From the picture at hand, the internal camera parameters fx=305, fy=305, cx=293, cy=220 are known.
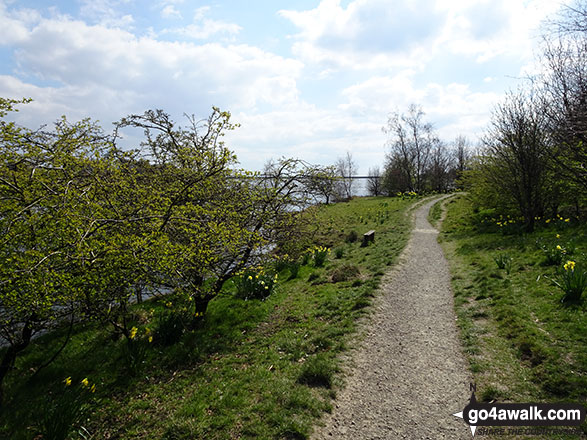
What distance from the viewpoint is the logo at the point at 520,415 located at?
3631mm

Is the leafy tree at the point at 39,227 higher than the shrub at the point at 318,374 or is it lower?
higher

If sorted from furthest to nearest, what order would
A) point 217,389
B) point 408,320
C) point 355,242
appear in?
point 355,242, point 408,320, point 217,389

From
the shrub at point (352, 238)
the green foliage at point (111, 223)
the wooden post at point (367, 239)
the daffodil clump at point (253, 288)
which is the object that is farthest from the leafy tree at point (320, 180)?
the shrub at point (352, 238)

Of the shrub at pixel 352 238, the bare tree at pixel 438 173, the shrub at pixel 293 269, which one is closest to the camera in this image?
the shrub at pixel 293 269

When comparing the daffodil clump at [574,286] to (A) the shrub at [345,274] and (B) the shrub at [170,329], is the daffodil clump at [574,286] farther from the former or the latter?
(B) the shrub at [170,329]

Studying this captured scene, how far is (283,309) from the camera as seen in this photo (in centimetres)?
836

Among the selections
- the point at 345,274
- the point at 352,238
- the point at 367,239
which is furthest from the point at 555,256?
the point at 352,238

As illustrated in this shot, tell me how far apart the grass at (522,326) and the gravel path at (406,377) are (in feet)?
1.18

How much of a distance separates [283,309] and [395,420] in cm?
462

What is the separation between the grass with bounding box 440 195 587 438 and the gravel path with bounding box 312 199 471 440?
36 centimetres

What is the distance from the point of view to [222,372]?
566 cm

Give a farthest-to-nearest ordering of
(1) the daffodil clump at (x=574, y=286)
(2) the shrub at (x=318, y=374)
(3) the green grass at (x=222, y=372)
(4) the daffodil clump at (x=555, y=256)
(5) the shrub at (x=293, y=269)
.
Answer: (5) the shrub at (x=293, y=269), (4) the daffodil clump at (x=555, y=256), (1) the daffodil clump at (x=574, y=286), (2) the shrub at (x=318, y=374), (3) the green grass at (x=222, y=372)

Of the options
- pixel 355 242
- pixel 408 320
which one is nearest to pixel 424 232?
pixel 355 242

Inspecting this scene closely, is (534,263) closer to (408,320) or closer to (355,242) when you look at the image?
(408,320)
